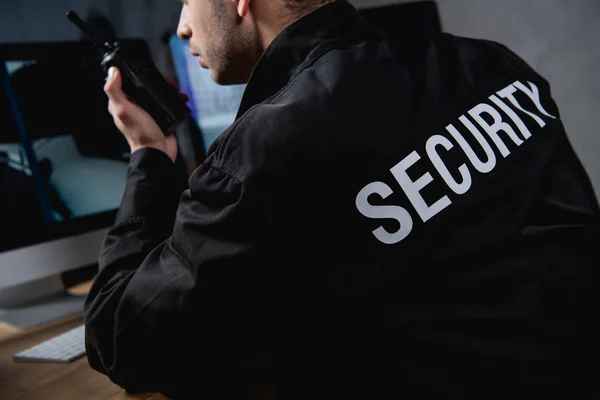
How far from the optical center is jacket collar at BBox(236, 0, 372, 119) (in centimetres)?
62

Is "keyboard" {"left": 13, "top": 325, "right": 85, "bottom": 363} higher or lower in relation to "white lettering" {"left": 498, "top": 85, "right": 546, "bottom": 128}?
→ lower

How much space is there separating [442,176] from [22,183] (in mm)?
847

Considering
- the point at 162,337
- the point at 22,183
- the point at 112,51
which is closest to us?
the point at 162,337

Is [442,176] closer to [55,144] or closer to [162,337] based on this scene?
[162,337]

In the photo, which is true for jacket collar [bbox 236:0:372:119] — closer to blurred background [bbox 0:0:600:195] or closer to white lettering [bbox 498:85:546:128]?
white lettering [bbox 498:85:546:128]

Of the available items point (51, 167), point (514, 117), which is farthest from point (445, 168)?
point (51, 167)

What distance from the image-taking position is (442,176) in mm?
523

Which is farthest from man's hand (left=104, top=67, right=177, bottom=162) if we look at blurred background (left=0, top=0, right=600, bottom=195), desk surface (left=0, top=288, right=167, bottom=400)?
blurred background (left=0, top=0, right=600, bottom=195)

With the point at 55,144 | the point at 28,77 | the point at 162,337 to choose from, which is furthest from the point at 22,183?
the point at 162,337

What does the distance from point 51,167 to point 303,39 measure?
665 millimetres

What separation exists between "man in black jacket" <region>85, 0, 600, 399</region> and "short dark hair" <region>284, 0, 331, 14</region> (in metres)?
0.11

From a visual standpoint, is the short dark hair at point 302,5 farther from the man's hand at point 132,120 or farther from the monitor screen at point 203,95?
the monitor screen at point 203,95

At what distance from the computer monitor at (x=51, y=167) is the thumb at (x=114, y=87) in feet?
0.91

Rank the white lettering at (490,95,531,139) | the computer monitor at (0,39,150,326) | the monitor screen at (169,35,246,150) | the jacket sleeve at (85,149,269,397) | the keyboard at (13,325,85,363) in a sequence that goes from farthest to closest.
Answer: the monitor screen at (169,35,246,150)
the computer monitor at (0,39,150,326)
the keyboard at (13,325,85,363)
the white lettering at (490,95,531,139)
the jacket sleeve at (85,149,269,397)
